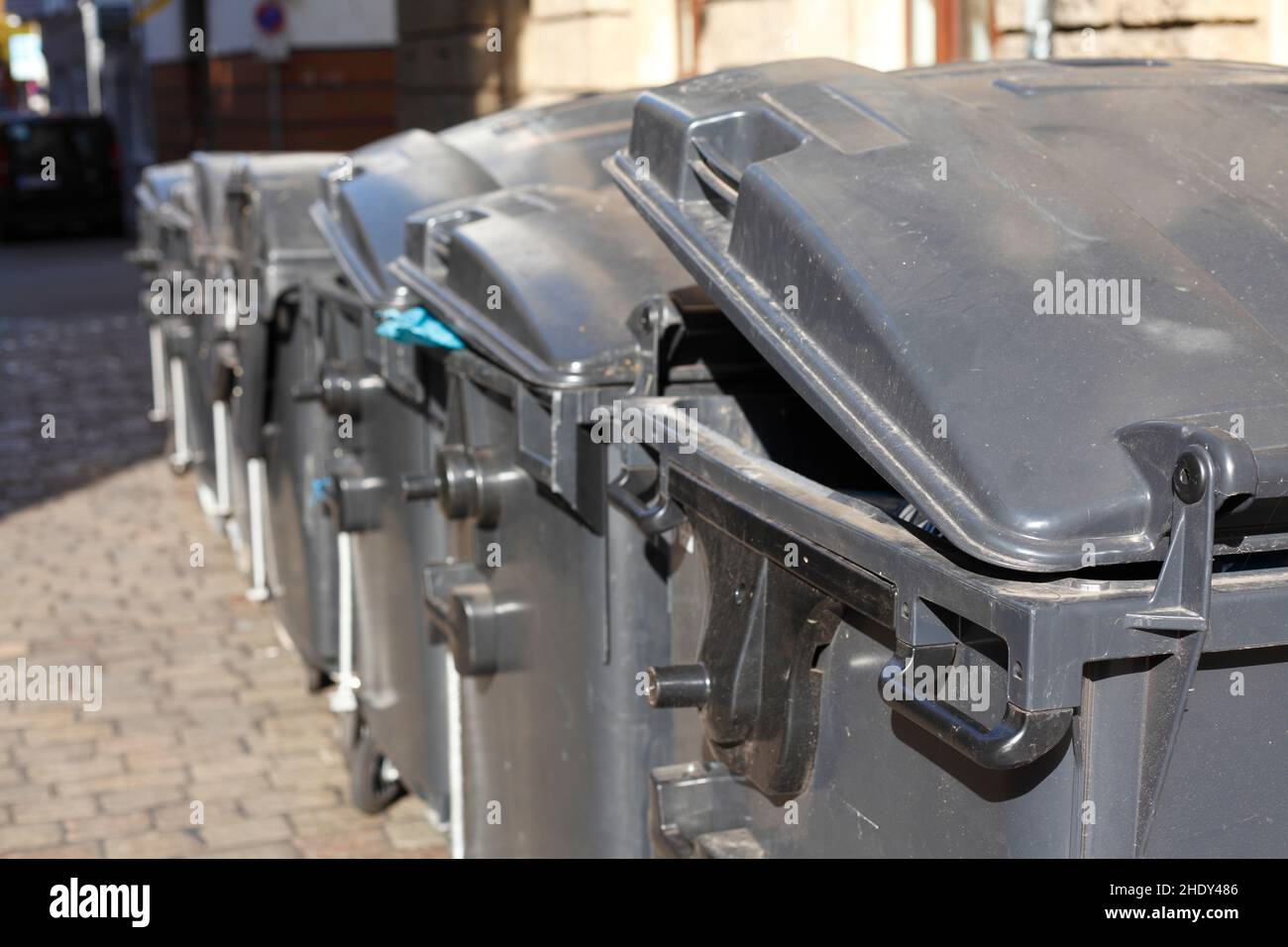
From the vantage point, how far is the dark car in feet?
75.0

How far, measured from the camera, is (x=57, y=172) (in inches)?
908

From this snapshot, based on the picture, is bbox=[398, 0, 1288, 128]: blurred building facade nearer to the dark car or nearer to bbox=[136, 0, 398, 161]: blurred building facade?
bbox=[136, 0, 398, 161]: blurred building facade

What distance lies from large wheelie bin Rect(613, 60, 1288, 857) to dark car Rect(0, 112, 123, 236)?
72.9 ft

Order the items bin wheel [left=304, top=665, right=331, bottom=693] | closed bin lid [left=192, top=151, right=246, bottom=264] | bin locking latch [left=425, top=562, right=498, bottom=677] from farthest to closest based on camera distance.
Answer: closed bin lid [left=192, top=151, right=246, bottom=264] → bin wheel [left=304, top=665, right=331, bottom=693] → bin locking latch [left=425, top=562, right=498, bottom=677]

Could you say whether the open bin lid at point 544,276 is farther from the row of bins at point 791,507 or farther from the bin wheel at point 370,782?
the bin wheel at point 370,782

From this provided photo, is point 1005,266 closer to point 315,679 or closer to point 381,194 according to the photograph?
point 381,194

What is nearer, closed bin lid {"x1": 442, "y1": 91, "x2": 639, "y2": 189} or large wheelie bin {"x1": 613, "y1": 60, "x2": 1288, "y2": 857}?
large wheelie bin {"x1": 613, "y1": 60, "x2": 1288, "y2": 857}

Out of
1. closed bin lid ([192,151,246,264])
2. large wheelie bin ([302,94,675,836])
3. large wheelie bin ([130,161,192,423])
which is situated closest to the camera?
large wheelie bin ([302,94,675,836])

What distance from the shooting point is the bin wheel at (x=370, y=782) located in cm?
448

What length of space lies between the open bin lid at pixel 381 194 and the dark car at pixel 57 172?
19.9 m

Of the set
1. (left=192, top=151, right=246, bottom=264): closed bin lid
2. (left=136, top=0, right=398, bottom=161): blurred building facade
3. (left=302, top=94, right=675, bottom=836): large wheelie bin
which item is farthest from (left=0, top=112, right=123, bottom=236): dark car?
(left=302, top=94, right=675, bottom=836): large wheelie bin

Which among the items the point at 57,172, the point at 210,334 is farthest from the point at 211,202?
the point at 57,172
